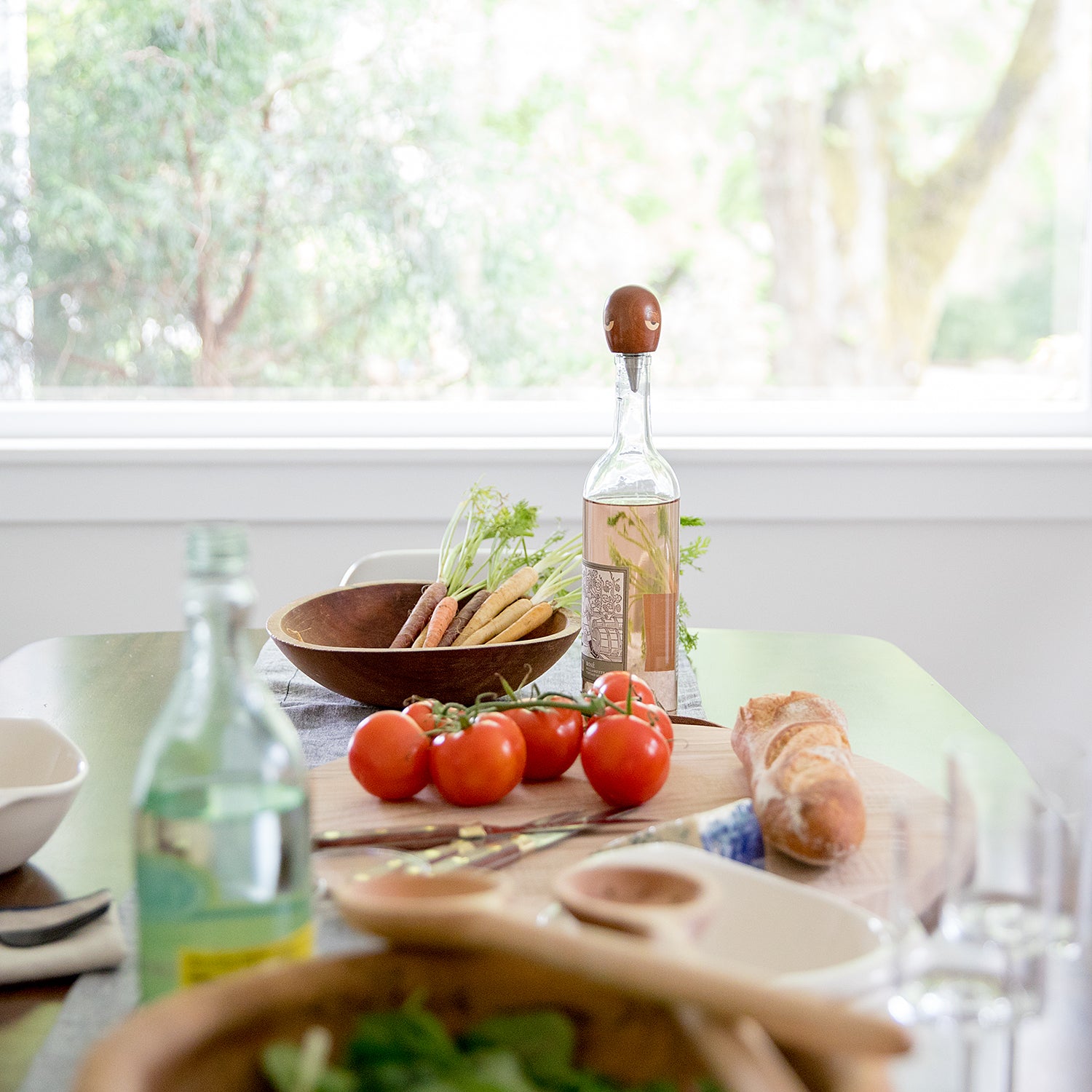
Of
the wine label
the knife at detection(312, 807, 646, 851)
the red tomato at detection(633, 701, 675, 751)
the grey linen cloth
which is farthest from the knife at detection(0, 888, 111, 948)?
the wine label

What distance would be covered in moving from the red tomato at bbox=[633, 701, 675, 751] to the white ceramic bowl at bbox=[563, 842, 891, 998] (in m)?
0.27

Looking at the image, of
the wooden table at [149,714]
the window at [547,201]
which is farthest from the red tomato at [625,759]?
the window at [547,201]

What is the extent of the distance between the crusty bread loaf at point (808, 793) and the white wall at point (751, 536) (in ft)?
4.87

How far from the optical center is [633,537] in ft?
3.79

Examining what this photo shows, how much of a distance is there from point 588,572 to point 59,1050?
628 millimetres

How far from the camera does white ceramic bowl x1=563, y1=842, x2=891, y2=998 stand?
64 cm

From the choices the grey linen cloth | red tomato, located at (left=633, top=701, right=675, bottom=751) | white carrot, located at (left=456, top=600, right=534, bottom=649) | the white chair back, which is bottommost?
the grey linen cloth

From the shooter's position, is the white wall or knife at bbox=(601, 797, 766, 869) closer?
knife at bbox=(601, 797, 766, 869)

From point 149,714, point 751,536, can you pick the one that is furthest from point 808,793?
point 751,536

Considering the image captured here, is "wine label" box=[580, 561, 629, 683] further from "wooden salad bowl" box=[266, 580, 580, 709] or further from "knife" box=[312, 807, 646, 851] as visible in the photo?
"knife" box=[312, 807, 646, 851]

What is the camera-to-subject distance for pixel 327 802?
3.28ft

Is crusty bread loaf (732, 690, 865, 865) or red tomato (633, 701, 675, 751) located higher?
red tomato (633, 701, 675, 751)

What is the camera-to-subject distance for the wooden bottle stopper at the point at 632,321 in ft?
3.74

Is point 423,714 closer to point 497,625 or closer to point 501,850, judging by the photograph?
point 501,850
